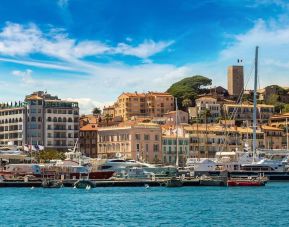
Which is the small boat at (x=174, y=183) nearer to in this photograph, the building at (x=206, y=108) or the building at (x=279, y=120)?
the building at (x=279, y=120)

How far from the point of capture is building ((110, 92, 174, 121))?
193750 millimetres

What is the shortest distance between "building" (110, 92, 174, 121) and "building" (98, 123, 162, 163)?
32.1 meters

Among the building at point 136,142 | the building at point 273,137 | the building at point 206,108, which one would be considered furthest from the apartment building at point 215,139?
the building at point 206,108

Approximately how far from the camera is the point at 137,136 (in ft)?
511

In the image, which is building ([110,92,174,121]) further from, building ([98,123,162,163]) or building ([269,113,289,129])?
building ([98,123,162,163])

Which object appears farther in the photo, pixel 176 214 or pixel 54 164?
pixel 54 164

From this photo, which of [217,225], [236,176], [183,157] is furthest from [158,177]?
[217,225]

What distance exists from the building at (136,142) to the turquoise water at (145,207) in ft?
156

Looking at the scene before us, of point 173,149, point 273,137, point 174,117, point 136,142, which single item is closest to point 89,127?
point 136,142

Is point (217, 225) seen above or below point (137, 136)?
below

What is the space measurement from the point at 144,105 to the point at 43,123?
134 ft

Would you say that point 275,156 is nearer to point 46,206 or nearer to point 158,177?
point 158,177

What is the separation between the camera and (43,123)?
162 m

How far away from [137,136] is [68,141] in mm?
16094
